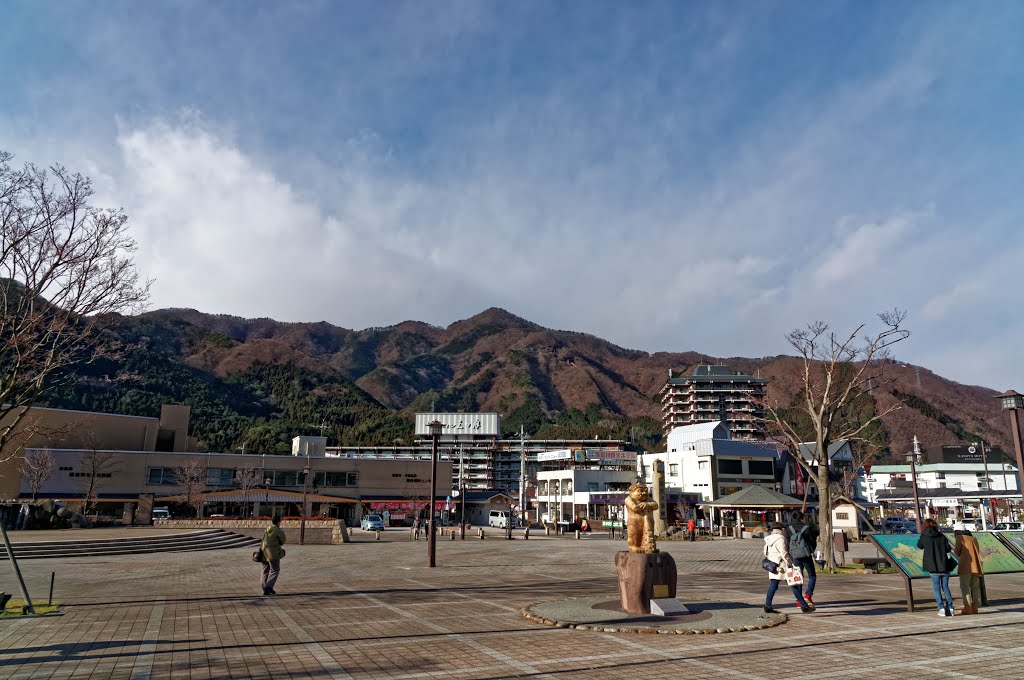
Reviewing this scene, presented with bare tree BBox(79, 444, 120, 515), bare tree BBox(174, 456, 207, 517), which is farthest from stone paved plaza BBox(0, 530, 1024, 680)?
bare tree BBox(79, 444, 120, 515)

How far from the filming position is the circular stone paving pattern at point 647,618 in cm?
943

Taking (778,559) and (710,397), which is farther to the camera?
(710,397)

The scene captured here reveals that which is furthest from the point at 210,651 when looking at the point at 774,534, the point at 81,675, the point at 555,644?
the point at 774,534

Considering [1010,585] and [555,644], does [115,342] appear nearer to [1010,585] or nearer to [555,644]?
[555,644]

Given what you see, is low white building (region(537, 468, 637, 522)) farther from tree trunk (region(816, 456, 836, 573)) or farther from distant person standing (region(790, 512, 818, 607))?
distant person standing (region(790, 512, 818, 607))

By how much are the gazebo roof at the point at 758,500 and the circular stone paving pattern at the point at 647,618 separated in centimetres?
3965

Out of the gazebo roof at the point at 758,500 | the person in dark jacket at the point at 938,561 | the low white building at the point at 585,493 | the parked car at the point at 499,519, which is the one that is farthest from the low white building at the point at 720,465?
the person in dark jacket at the point at 938,561

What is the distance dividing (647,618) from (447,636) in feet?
10.7

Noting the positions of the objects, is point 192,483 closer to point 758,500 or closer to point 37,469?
point 37,469

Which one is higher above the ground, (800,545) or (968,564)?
(800,545)

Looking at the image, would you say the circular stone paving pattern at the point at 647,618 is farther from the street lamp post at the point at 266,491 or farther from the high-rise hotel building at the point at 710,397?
the high-rise hotel building at the point at 710,397

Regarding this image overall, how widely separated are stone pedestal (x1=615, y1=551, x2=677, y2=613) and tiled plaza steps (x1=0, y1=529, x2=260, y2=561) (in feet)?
76.5

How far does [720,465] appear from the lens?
72562 millimetres

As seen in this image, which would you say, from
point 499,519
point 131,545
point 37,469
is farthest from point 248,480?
point 131,545
